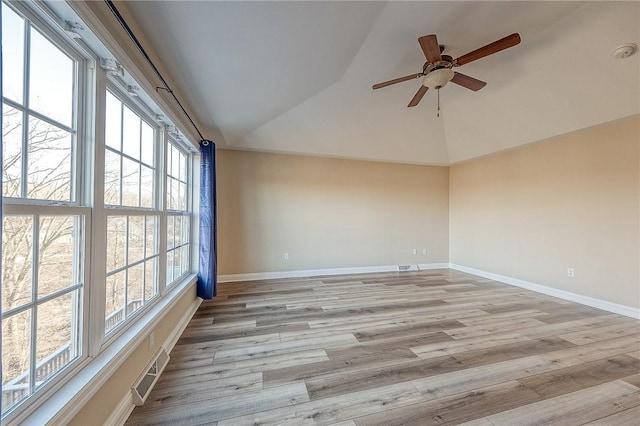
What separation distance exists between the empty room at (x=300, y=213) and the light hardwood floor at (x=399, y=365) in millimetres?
22

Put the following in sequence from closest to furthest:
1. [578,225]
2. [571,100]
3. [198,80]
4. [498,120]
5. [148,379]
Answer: [148,379] < [198,80] < [571,100] < [578,225] < [498,120]

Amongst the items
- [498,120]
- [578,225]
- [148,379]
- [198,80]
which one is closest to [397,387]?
Result: [148,379]

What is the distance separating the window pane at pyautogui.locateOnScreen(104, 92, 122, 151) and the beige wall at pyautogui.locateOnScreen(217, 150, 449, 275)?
283cm

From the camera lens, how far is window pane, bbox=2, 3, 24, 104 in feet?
2.97

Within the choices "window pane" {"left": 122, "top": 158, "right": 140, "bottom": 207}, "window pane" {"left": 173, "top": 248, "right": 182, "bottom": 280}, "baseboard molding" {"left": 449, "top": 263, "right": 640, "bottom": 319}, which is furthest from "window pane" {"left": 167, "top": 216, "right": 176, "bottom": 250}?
"baseboard molding" {"left": 449, "top": 263, "right": 640, "bottom": 319}

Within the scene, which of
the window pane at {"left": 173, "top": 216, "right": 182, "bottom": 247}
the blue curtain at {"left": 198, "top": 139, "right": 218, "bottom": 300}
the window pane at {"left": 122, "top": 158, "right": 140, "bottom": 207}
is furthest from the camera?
the blue curtain at {"left": 198, "top": 139, "right": 218, "bottom": 300}

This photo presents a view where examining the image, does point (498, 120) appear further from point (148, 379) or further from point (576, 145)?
point (148, 379)

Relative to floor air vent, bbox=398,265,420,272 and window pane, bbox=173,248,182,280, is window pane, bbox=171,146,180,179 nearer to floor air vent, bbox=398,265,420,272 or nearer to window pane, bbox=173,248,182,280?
window pane, bbox=173,248,182,280

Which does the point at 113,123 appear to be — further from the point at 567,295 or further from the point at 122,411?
the point at 567,295

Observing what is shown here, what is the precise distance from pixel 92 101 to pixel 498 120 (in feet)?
15.9

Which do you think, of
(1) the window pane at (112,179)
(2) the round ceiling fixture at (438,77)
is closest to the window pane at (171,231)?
(1) the window pane at (112,179)

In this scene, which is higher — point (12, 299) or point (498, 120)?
point (498, 120)

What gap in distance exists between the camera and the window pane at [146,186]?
198 centimetres

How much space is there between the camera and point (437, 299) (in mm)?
3561
